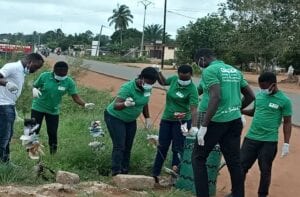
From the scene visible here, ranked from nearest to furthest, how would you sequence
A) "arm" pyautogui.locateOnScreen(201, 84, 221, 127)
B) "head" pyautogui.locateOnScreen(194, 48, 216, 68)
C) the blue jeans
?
"arm" pyautogui.locateOnScreen(201, 84, 221, 127), "head" pyautogui.locateOnScreen(194, 48, 216, 68), the blue jeans

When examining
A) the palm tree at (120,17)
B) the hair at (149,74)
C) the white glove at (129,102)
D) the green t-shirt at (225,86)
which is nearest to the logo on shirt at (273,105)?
the green t-shirt at (225,86)

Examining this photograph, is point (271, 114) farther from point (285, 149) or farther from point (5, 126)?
point (5, 126)

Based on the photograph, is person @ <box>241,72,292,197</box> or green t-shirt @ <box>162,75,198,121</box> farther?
green t-shirt @ <box>162,75,198,121</box>

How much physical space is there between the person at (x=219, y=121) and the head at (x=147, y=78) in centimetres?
106

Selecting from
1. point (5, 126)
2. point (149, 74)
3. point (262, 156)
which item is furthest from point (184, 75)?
point (5, 126)

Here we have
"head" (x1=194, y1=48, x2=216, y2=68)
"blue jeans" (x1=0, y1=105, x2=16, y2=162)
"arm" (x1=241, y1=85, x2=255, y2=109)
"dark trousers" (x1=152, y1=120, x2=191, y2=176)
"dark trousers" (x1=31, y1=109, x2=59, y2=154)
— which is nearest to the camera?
"head" (x1=194, y1=48, x2=216, y2=68)

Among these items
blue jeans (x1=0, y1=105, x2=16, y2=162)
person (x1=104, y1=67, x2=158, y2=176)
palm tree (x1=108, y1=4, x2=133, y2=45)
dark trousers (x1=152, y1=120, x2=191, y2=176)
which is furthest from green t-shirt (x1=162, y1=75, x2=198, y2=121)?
palm tree (x1=108, y1=4, x2=133, y2=45)

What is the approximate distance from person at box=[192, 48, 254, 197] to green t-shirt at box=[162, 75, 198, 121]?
1.20 metres

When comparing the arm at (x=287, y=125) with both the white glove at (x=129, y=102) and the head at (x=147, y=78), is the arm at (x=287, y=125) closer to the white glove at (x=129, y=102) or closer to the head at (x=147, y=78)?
the head at (x=147, y=78)

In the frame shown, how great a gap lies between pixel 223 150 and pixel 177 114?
4.54 feet

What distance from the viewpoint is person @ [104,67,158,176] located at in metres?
7.44

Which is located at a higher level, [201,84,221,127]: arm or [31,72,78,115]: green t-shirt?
[201,84,221,127]: arm

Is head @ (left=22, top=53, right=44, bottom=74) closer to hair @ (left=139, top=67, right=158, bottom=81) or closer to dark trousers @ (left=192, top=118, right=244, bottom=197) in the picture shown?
hair @ (left=139, top=67, right=158, bottom=81)

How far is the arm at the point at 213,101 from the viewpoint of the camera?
5.93 metres
